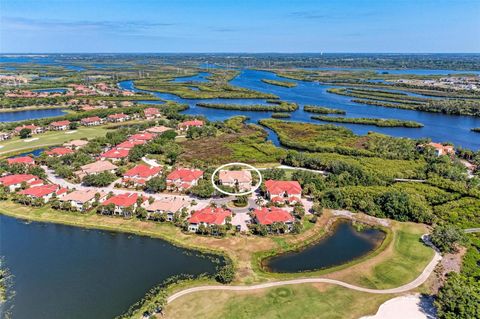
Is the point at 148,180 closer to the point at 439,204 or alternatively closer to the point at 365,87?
the point at 439,204

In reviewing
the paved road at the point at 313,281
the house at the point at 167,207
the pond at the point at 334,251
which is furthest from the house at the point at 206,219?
the paved road at the point at 313,281

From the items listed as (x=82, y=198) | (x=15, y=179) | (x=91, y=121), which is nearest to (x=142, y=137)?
(x=91, y=121)

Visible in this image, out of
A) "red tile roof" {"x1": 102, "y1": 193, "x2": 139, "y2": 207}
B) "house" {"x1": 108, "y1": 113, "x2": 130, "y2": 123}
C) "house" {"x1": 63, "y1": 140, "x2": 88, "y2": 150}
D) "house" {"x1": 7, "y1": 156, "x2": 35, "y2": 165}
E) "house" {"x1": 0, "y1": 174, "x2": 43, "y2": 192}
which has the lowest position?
"red tile roof" {"x1": 102, "y1": 193, "x2": 139, "y2": 207}

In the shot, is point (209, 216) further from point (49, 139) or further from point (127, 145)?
point (49, 139)

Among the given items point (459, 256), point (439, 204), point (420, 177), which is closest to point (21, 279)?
point (459, 256)

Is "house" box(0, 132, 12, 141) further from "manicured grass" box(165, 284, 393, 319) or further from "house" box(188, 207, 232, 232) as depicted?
"manicured grass" box(165, 284, 393, 319)

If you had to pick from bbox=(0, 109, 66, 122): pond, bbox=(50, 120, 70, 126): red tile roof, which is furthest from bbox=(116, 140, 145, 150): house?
bbox=(0, 109, 66, 122): pond
